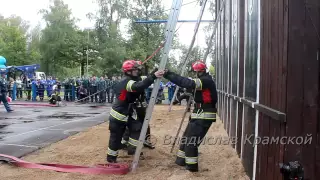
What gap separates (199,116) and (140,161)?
1455mm

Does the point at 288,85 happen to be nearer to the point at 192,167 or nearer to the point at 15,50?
the point at 192,167

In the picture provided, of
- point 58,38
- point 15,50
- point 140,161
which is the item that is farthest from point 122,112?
point 15,50

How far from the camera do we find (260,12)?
4395 millimetres

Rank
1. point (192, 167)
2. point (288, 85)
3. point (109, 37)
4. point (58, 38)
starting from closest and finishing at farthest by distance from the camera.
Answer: point (288, 85)
point (192, 167)
point (109, 37)
point (58, 38)

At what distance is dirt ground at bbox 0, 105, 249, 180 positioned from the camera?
5.35 metres

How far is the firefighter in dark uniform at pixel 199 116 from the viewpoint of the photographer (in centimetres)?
566

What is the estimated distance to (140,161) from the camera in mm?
6395

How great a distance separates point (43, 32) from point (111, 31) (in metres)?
11.0

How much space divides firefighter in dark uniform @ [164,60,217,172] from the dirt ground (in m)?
0.23

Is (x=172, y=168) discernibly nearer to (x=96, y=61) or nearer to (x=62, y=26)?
(x=96, y=61)

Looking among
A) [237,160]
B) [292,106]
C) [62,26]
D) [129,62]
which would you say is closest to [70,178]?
[129,62]

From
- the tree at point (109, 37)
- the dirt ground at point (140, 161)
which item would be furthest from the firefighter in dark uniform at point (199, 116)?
the tree at point (109, 37)

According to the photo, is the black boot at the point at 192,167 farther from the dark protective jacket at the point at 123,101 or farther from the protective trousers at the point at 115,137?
the dark protective jacket at the point at 123,101

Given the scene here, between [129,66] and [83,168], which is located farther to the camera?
[129,66]
